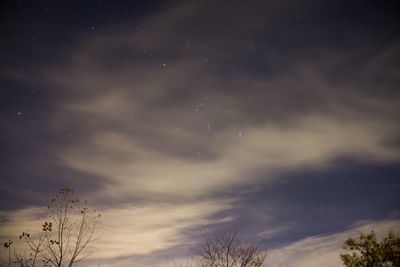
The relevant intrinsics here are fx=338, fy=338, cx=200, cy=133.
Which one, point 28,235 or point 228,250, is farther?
point 228,250

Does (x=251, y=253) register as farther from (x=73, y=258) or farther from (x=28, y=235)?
(x=28, y=235)

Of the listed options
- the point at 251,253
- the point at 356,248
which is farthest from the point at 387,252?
the point at 251,253

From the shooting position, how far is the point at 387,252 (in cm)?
3238

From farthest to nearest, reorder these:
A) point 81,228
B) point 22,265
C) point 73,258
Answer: point 81,228 → point 73,258 → point 22,265

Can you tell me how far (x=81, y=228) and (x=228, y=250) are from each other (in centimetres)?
1967

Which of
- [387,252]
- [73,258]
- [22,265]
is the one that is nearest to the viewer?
[22,265]

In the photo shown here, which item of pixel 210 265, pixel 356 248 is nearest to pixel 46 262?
pixel 210 265

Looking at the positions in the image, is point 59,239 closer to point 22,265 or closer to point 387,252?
point 22,265

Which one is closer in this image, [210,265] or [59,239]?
[59,239]

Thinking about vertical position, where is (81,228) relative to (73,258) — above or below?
above

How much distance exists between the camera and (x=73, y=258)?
621 inches

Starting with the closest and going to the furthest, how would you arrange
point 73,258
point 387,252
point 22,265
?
point 22,265
point 73,258
point 387,252

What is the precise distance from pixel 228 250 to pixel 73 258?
2041 centimetres

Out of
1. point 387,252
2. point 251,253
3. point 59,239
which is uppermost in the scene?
point 59,239
